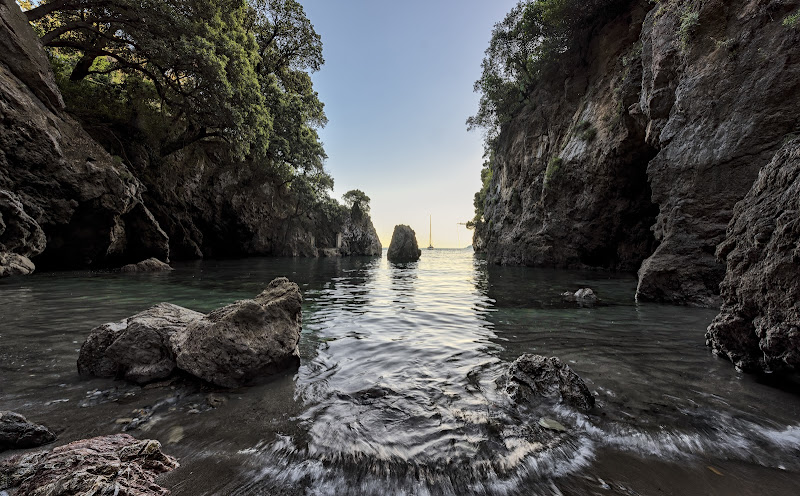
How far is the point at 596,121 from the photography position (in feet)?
59.0

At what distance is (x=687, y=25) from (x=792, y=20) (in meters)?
3.28

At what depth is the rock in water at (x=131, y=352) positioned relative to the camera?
3.76 m

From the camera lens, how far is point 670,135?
1018 cm

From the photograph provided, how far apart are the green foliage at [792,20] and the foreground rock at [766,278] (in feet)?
17.3

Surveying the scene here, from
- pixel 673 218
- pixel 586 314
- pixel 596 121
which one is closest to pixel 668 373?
pixel 586 314

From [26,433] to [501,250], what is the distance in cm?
2741

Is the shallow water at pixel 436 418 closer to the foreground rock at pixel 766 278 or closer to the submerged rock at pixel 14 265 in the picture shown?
the foreground rock at pixel 766 278

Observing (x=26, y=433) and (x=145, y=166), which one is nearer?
(x=26, y=433)

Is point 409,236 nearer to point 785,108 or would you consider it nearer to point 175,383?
point 785,108

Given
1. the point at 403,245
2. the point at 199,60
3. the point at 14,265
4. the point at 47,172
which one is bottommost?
the point at 14,265

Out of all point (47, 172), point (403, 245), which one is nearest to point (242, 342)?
point (47, 172)

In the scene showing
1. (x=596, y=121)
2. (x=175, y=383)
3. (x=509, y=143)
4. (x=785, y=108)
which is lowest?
(x=175, y=383)

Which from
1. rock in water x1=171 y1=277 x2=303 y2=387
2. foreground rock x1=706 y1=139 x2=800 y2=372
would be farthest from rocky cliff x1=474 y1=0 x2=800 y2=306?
rock in water x1=171 y1=277 x2=303 y2=387

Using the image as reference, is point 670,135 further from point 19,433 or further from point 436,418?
point 19,433
